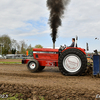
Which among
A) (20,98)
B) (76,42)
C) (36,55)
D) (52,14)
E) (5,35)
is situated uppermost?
(5,35)

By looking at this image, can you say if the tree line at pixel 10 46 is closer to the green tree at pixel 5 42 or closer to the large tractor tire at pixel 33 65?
the green tree at pixel 5 42

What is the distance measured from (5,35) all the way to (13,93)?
51.6m

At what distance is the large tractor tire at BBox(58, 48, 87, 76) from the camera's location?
17.9 feet

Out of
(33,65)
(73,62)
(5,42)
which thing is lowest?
(33,65)

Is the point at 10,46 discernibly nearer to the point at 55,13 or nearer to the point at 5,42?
the point at 5,42

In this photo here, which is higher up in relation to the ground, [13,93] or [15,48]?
[15,48]

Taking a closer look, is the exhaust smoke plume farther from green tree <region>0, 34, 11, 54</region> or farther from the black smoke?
green tree <region>0, 34, 11, 54</region>

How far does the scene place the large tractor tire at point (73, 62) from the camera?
17.9 feet

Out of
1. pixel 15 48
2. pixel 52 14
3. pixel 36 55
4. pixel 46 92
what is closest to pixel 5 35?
pixel 15 48

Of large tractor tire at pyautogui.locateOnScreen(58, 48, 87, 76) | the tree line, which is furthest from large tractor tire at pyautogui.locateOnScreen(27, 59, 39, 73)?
the tree line

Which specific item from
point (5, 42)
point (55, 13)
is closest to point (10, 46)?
point (5, 42)

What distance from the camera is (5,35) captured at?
5144 cm

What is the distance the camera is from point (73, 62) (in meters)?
5.57

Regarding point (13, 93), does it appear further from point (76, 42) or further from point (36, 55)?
point (76, 42)
